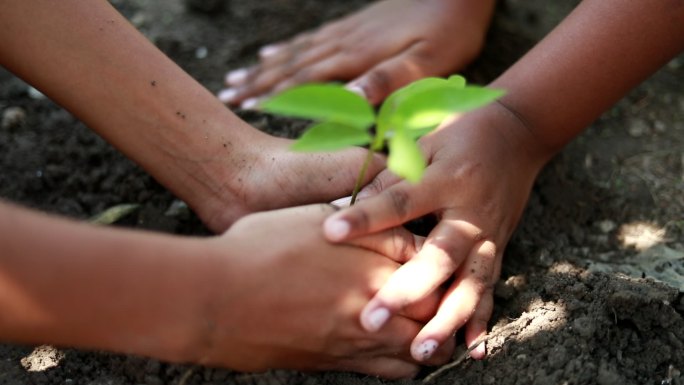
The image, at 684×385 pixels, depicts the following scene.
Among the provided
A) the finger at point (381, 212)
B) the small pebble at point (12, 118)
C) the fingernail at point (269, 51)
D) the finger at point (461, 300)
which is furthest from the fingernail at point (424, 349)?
the small pebble at point (12, 118)

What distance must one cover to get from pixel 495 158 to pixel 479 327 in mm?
337

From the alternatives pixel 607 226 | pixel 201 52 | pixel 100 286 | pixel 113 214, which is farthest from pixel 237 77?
pixel 100 286

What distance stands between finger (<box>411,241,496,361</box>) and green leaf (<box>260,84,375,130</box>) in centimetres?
47

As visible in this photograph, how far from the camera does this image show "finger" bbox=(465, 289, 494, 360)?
1404 millimetres

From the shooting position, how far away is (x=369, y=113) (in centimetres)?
103

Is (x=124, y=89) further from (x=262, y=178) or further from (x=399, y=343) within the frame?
(x=399, y=343)

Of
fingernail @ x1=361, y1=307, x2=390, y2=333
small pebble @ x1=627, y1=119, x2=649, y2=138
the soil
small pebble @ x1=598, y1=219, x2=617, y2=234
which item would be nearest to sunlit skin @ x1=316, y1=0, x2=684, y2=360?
fingernail @ x1=361, y1=307, x2=390, y2=333

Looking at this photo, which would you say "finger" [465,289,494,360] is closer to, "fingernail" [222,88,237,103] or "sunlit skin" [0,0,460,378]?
"sunlit skin" [0,0,460,378]

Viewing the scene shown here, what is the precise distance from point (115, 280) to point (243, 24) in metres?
1.48

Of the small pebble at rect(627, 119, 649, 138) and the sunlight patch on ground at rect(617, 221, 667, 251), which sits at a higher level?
the sunlight patch on ground at rect(617, 221, 667, 251)

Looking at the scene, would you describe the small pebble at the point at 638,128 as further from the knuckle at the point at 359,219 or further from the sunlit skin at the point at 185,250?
the knuckle at the point at 359,219

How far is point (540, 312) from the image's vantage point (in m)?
1.46

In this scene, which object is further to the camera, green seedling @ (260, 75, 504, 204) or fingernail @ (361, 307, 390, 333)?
fingernail @ (361, 307, 390, 333)

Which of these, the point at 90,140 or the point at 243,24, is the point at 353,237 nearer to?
the point at 90,140
